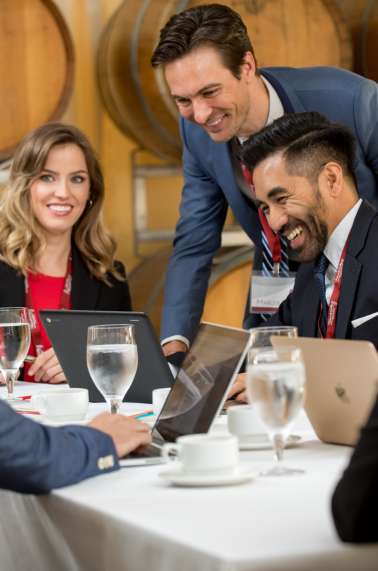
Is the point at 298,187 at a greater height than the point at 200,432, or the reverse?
the point at 298,187

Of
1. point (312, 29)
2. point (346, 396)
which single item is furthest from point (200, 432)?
point (312, 29)

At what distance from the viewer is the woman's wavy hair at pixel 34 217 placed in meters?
3.20

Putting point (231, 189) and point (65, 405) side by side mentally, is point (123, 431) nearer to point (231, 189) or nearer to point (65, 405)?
point (65, 405)

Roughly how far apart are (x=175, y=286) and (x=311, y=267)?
76cm

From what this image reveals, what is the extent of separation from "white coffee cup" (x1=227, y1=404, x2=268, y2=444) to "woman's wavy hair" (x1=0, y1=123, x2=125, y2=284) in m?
1.68

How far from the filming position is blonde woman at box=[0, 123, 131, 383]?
3162 millimetres

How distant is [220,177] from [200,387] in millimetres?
1581

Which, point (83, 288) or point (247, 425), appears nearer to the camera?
point (247, 425)

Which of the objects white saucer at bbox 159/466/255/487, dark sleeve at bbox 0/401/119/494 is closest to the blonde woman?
dark sleeve at bbox 0/401/119/494

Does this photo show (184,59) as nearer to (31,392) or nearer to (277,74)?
(277,74)

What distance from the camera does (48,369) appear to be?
2604 millimetres

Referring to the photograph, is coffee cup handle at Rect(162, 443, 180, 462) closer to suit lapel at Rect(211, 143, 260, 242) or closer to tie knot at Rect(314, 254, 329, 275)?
tie knot at Rect(314, 254, 329, 275)

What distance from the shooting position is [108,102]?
12.6 ft

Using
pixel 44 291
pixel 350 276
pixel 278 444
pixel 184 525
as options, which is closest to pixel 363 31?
pixel 44 291
